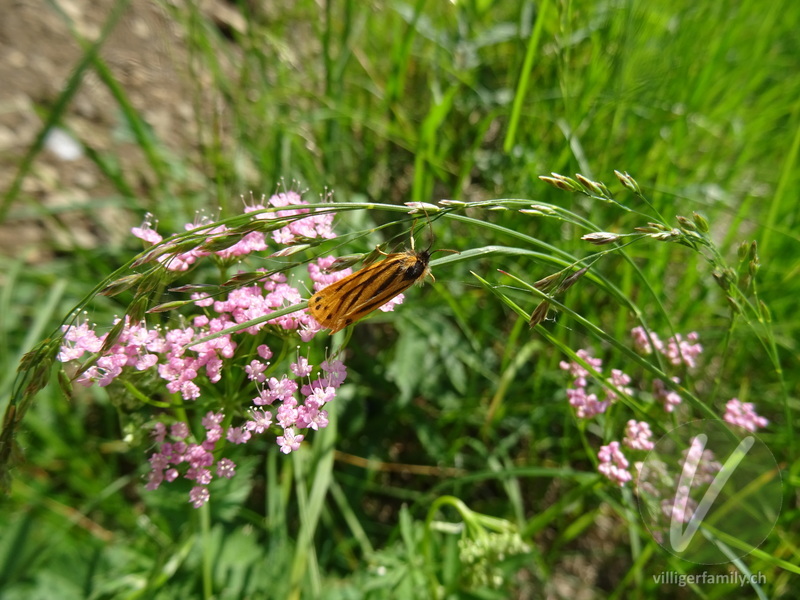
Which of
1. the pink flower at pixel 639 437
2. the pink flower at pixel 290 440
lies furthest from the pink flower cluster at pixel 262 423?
the pink flower at pixel 639 437

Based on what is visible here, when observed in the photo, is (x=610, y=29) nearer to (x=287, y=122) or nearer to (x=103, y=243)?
(x=287, y=122)

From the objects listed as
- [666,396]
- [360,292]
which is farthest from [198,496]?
[666,396]

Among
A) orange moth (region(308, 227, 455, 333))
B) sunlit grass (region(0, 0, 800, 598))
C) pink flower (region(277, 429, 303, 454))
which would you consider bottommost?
sunlit grass (region(0, 0, 800, 598))

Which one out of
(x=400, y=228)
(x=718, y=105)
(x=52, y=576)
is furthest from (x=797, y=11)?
(x=52, y=576)

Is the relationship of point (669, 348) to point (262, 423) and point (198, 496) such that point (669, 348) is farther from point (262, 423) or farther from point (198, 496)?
point (198, 496)

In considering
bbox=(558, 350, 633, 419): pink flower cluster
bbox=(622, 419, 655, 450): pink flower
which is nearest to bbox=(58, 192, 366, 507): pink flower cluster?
bbox=(558, 350, 633, 419): pink flower cluster

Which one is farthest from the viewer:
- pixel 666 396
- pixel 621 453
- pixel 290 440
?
pixel 666 396

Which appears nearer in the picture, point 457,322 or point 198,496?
point 198,496

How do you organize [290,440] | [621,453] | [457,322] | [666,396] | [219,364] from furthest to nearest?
[457,322], [666,396], [621,453], [219,364], [290,440]

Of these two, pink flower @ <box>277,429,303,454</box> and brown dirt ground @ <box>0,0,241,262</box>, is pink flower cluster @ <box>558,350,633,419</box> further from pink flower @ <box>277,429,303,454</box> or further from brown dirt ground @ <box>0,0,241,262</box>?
brown dirt ground @ <box>0,0,241,262</box>

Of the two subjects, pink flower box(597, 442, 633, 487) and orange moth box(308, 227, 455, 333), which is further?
pink flower box(597, 442, 633, 487)

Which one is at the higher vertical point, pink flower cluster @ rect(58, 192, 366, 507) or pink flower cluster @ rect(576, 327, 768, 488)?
pink flower cluster @ rect(58, 192, 366, 507)
